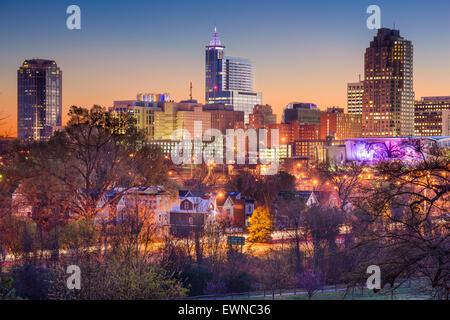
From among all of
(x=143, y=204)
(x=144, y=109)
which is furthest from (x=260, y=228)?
(x=144, y=109)

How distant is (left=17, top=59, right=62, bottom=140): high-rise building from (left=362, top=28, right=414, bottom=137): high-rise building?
8239 centimetres

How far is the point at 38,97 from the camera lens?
296ft

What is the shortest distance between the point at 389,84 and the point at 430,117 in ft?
68.5

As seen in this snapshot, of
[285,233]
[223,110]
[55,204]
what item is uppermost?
[223,110]

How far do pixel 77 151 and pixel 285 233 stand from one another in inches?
539

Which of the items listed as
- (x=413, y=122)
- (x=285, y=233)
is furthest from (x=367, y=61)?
(x=285, y=233)

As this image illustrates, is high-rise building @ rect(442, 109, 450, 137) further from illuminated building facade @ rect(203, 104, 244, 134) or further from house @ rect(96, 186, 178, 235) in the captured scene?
house @ rect(96, 186, 178, 235)

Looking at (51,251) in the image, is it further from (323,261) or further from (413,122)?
(413,122)

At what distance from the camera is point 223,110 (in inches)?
7096

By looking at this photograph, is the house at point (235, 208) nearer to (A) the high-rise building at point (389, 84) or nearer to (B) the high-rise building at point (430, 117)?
(A) the high-rise building at point (389, 84)

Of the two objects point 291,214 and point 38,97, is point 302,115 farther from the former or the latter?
point 291,214

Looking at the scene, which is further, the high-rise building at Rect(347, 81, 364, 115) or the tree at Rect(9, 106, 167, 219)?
the high-rise building at Rect(347, 81, 364, 115)

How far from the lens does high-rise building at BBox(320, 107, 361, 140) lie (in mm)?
165625

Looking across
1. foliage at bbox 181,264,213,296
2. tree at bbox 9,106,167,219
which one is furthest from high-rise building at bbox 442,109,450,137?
foliage at bbox 181,264,213,296
